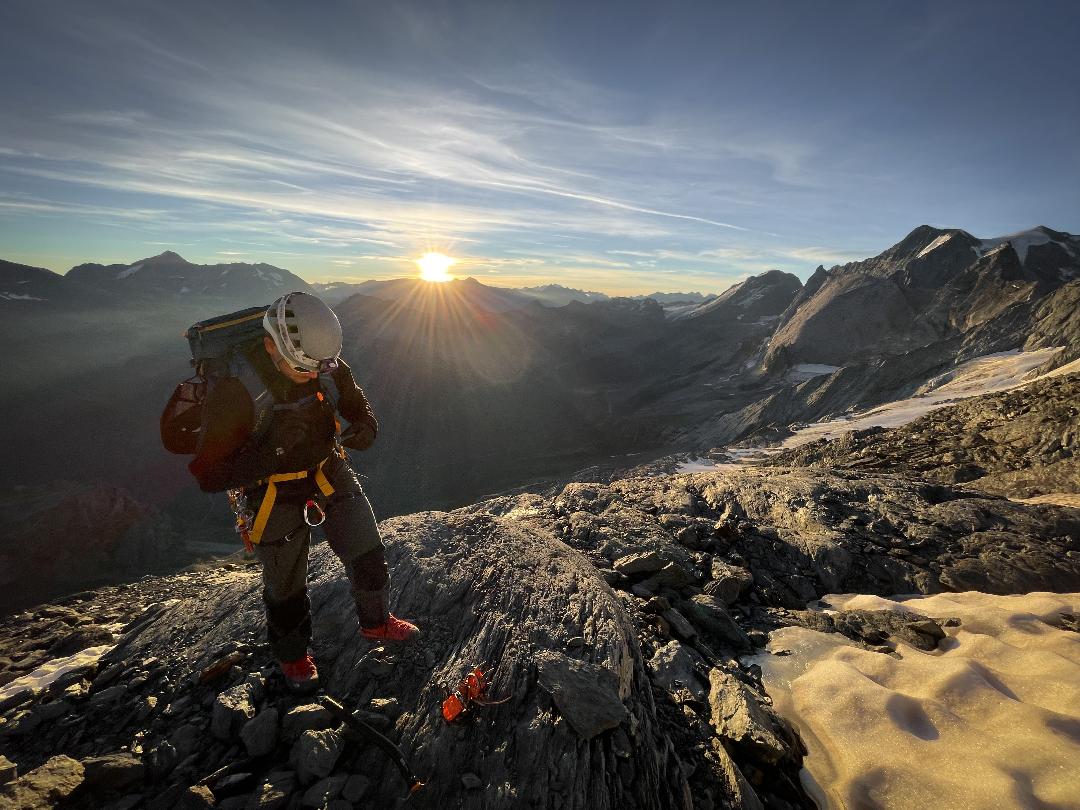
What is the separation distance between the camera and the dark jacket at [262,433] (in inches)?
135

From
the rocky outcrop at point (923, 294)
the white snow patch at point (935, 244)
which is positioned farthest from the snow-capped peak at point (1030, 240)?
the white snow patch at point (935, 244)

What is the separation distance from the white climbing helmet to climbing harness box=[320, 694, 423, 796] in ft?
8.63

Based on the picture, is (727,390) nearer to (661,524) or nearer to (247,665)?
(661,524)

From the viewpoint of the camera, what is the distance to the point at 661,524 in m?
8.81

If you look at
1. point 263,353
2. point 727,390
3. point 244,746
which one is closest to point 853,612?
point 244,746

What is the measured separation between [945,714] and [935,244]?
281 ft

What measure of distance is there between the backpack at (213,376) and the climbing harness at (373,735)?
7.12ft

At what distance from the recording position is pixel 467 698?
370 cm

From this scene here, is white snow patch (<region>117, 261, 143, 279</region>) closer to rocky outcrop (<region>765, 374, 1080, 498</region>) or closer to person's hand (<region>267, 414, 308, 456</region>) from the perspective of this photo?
person's hand (<region>267, 414, 308, 456</region>)

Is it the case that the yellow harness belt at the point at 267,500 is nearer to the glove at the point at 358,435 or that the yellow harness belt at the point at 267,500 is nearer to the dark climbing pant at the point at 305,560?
the dark climbing pant at the point at 305,560

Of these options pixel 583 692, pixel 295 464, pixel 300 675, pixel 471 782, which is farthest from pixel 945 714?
pixel 295 464

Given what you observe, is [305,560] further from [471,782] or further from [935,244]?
[935,244]

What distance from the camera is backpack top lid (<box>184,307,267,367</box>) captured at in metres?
3.59

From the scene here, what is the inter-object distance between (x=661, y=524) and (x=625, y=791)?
5831 millimetres
